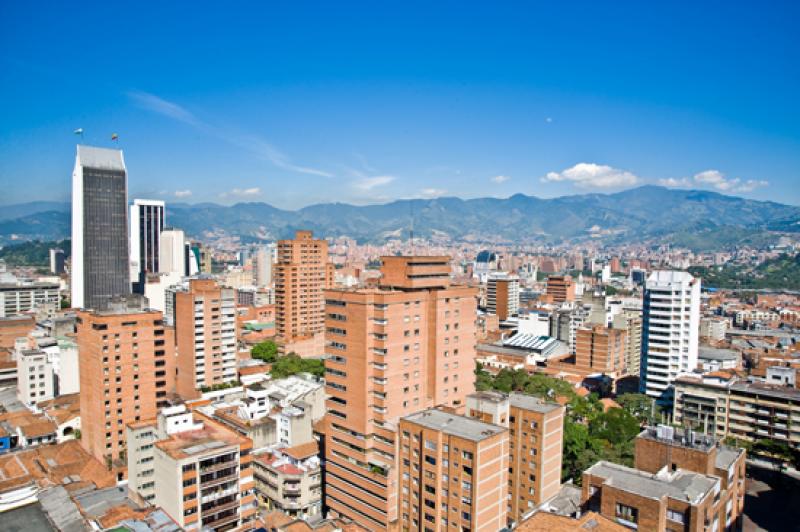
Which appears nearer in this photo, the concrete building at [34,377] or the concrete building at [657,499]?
the concrete building at [657,499]

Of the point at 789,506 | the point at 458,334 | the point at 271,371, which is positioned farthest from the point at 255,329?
the point at 789,506

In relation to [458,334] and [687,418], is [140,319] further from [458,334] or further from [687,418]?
[687,418]

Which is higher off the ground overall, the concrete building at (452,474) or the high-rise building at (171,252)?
the high-rise building at (171,252)

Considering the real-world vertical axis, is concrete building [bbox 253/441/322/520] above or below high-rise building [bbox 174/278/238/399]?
below

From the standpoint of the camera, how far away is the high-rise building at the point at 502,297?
72.6m

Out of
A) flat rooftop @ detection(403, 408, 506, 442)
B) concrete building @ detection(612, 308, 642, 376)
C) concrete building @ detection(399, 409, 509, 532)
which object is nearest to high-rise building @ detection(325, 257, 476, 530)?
concrete building @ detection(399, 409, 509, 532)

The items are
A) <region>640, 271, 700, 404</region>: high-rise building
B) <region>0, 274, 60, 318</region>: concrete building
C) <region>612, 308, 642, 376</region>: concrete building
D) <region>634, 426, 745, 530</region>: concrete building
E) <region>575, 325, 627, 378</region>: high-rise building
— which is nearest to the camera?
<region>634, 426, 745, 530</region>: concrete building

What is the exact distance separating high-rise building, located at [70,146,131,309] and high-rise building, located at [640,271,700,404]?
5590 cm

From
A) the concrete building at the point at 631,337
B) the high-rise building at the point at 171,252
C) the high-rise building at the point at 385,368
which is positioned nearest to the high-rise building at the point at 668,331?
the concrete building at the point at 631,337

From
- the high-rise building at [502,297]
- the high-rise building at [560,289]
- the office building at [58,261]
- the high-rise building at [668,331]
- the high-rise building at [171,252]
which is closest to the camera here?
the high-rise building at [668,331]

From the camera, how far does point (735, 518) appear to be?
18203 millimetres

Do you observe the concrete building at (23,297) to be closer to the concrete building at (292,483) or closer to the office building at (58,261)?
the office building at (58,261)

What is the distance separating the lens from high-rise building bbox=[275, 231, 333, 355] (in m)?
53.0

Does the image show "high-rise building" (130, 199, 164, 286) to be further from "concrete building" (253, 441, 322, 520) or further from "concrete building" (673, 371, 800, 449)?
"concrete building" (673, 371, 800, 449)
